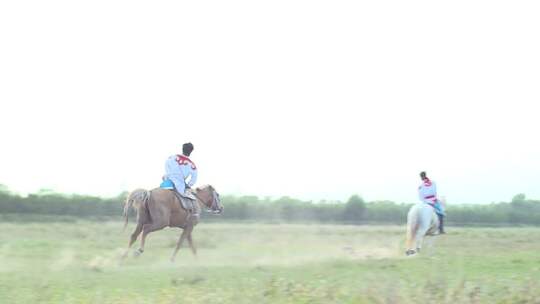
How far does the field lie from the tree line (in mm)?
11005

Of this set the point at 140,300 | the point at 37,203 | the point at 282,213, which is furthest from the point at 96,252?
the point at 282,213

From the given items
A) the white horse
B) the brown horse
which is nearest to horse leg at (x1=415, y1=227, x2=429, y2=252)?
the white horse

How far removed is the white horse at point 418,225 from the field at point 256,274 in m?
0.47

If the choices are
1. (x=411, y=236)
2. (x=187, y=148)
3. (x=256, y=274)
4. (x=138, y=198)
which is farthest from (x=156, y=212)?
(x=411, y=236)

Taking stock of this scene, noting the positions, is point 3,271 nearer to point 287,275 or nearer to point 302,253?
point 287,275

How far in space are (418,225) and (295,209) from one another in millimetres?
29660

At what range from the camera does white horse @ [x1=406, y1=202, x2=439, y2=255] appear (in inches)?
923

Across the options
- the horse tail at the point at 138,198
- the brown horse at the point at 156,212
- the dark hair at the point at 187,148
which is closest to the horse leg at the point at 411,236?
the brown horse at the point at 156,212

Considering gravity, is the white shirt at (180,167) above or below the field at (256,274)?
above

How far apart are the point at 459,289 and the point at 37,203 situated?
96.5ft

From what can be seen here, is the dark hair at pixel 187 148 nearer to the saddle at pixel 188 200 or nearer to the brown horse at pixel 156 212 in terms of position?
the saddle at pixel 188 200

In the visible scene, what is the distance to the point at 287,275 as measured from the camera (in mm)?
16312

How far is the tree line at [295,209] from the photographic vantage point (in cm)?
3866

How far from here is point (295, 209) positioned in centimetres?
5309
